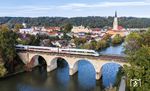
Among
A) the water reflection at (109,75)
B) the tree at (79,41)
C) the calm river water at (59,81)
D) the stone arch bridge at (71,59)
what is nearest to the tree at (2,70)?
the calm river water at (59,81)

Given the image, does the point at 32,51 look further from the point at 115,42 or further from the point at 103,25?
the point at 103,25

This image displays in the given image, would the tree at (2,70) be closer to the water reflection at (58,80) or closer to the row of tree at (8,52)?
the row of tree at (8,52)

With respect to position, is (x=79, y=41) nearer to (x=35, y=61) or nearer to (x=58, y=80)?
(x=35, y=61)

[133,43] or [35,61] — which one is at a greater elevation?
[133,43]

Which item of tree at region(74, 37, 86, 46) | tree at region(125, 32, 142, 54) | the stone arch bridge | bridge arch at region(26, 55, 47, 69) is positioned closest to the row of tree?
bridge arch at region(26, 55, 47, 69)

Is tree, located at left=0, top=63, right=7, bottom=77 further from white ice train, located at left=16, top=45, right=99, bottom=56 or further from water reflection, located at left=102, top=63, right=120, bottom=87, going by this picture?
water reflection, located at left=102, top=63, right=120, bottom=87

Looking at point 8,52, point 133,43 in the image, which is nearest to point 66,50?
point 8,52
